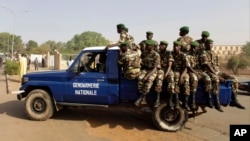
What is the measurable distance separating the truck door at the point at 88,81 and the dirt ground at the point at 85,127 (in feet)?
2.18

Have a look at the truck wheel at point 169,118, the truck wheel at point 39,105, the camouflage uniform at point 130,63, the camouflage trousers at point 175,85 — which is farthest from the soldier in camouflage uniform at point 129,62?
the truck wheel at point 39,105

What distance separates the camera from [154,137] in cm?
677

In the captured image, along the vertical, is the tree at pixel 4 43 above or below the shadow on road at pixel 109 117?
above

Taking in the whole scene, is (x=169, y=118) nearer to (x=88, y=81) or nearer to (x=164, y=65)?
(x=164, y=65)

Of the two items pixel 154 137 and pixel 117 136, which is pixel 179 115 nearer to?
pixel 154 137

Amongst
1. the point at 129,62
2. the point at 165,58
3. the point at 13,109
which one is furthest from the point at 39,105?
the point at 165,58

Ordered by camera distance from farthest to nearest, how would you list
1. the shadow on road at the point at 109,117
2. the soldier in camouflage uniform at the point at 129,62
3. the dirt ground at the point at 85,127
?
the shadow on road at the point at 109,117
the soldier in camouflage uniform at the point at 129,62
the dirt ground at the point at 85,127

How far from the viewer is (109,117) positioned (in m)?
8.50

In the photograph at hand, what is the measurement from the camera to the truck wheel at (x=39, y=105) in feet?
26.0

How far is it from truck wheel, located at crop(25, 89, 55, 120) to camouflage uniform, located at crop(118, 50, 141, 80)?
2256 mm

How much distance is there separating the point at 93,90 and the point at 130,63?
120 cm

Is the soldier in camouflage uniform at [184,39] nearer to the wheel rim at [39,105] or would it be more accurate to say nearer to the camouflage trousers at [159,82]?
the camouflage trousers at [159,82]

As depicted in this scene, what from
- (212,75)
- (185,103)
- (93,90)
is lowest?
(185,103)

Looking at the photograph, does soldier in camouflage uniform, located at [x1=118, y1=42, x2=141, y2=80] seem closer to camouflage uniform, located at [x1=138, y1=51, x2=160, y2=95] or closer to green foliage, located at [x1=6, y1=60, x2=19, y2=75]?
camouflage uniform, located at [x1=138, y1=51, x2=160, y2=95]
